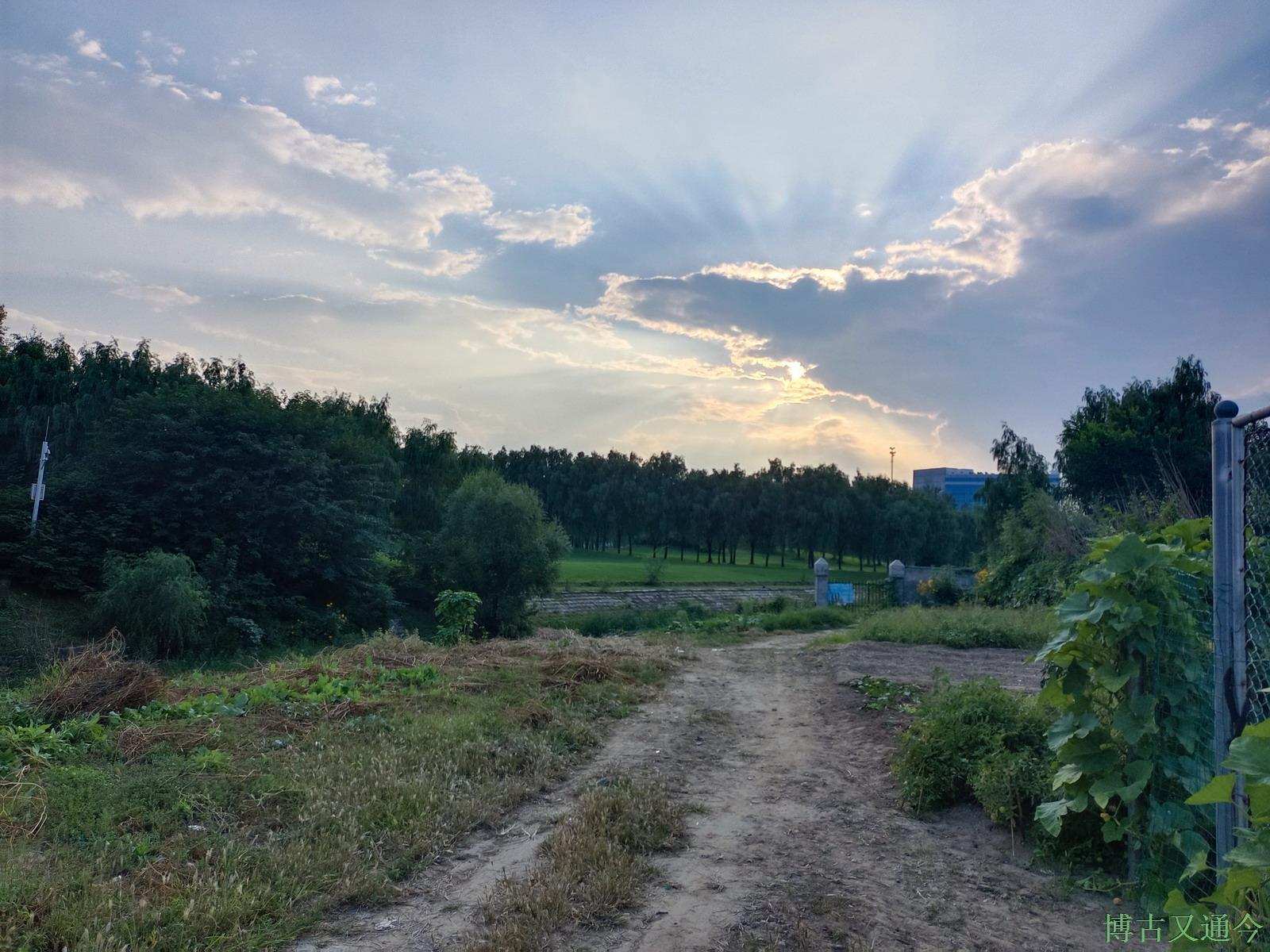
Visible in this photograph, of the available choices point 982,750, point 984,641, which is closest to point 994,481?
point 984,641

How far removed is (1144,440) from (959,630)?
65.6 ft

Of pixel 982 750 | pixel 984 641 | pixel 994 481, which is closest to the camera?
pixel 982 750

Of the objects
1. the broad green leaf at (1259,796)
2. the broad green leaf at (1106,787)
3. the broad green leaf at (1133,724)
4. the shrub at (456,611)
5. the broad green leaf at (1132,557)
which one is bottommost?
the shrub at (456,611)

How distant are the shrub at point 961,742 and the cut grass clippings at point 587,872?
5.80ft

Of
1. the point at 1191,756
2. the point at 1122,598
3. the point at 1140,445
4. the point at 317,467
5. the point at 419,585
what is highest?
the point at 1140,445

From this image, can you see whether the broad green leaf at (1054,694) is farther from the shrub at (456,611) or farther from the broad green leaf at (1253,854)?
the shrub at (456,611)

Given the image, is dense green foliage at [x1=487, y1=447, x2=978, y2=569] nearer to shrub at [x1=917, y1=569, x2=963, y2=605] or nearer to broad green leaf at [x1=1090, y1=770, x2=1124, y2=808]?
shrub at [x1=917, y1=569, x2=963, y2=605]

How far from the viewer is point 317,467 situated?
22.8 meters

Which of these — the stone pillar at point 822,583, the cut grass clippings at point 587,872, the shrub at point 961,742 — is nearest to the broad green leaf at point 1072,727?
the shrub at point 961,742

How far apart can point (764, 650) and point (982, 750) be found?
9.14m

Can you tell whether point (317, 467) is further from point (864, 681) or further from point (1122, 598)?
point (1122, 598)

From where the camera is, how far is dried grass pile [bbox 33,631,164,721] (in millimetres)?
6371

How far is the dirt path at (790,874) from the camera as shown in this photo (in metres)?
3.60

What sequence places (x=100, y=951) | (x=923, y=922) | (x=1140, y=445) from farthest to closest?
(x=1140, y=445) → (x=923, y=922) → (x=100, y=951)
